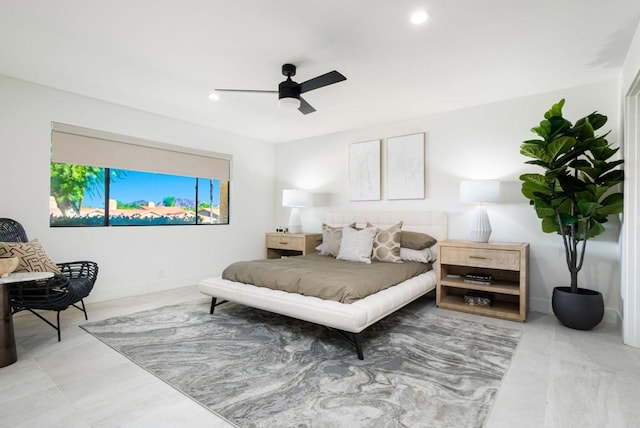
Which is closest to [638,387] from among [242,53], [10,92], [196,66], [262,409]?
[262,409]

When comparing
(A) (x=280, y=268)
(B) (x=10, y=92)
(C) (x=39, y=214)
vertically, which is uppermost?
(B) (x=10, y=92)

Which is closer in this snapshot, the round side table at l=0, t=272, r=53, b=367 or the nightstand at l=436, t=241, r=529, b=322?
the round side table at l=0, t=272, r=53, b=367

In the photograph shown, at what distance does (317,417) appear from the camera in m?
1.72

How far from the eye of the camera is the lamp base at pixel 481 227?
11.8 ft

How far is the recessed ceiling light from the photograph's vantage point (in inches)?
87.1

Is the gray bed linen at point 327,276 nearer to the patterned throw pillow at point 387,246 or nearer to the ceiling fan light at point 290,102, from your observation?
the patterned throw pillow at point 387,246

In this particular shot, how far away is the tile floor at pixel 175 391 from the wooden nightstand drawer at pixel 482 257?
0.71m

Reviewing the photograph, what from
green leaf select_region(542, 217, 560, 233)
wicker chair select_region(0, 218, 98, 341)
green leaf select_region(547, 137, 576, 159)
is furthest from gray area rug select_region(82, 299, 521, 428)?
green leaf select_region(547, 137, 576, 159)

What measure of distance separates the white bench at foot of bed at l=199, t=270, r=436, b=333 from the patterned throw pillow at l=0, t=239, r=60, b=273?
136cm

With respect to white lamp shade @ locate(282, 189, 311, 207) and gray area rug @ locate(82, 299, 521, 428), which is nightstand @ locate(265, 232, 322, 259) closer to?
white lamp shade @ locate(282, 189, 311, 207)

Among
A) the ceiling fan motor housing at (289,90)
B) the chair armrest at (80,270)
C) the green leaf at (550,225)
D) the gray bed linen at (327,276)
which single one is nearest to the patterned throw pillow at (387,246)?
the gray bed linen at (327,276)

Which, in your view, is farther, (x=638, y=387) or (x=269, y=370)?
(x=269, y=370)

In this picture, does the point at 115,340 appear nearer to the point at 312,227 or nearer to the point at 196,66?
the point at 196,66

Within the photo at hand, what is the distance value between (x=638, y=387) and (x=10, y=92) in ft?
18.8
